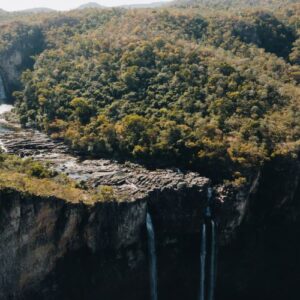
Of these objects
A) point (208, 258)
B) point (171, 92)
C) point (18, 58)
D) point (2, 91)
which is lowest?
point (208, 258)

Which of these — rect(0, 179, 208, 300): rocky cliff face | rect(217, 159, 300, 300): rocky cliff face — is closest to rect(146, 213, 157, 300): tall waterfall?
rect(0, 179, 208, 300): rocky cliff face

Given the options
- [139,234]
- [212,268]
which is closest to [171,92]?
[139,234]

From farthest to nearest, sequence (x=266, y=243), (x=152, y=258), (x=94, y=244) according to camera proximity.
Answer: (x=266, y=243), (x=152, y=258), (x=94, y=244)

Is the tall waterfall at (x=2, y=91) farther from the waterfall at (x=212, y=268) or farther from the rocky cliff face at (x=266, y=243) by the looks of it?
the waterfall at (x=212, y=268)

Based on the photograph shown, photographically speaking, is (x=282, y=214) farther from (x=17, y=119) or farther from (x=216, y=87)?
(x=17, y=119)

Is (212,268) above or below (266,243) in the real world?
below

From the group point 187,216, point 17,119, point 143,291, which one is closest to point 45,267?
point 143,291

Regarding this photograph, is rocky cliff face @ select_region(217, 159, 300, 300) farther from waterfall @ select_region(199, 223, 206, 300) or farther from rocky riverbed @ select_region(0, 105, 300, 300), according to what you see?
waterfall @ select_region(199, 223, 206, 300)

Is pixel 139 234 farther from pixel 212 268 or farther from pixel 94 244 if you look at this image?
pixel 212 268

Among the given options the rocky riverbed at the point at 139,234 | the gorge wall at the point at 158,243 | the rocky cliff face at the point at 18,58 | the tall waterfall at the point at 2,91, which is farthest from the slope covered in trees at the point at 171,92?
the tall waterfall at the point at 2,91
